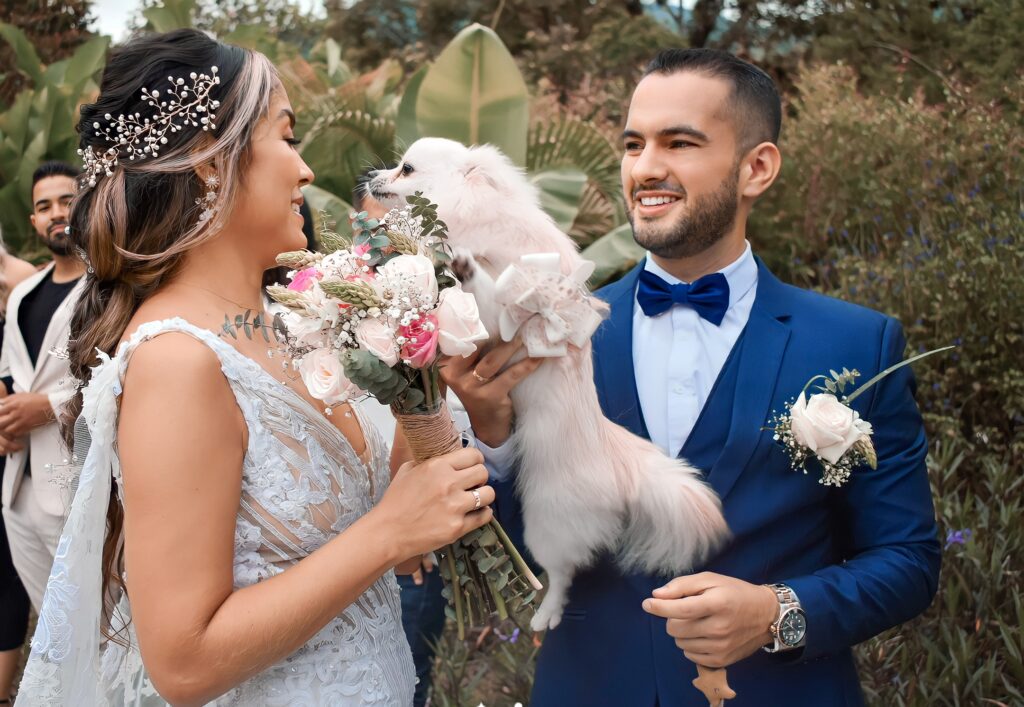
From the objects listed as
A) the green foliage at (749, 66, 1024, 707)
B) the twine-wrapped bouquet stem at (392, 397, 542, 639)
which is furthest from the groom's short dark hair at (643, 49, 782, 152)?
the green foliage at (749, 66, 1024, 707)

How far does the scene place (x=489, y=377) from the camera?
2.14 metres

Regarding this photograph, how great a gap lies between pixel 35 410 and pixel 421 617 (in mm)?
2371

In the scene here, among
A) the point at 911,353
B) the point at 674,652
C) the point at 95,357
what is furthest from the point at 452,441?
the point at 911,353

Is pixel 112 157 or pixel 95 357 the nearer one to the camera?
pixel 112 157

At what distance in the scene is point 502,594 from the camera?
205 cm

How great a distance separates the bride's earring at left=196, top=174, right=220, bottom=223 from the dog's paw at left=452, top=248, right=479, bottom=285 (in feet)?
1.76

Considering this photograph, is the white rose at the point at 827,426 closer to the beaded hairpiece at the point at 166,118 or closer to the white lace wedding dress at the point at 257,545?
the white lace wedding dress at the point at 257,545

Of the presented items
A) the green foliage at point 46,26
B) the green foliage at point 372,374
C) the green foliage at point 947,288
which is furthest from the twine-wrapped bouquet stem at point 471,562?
the green foliage at point 46,26

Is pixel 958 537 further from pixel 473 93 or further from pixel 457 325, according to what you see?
pixel 473 93

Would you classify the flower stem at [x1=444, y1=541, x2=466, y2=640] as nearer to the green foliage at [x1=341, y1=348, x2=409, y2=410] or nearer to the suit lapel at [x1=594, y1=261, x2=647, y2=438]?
the green foliage at [x1=341, y1=348, x2=409, y2=410]

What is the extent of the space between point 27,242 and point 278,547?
9053 mm

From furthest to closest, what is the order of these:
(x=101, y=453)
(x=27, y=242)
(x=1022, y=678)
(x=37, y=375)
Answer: (x=27, y=242) < (x=37, y=375) < (x=1022, y=678) < (x=101, y=453)

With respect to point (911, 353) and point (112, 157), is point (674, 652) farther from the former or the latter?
point (911, 353)

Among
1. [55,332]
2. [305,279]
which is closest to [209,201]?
[305,279]
